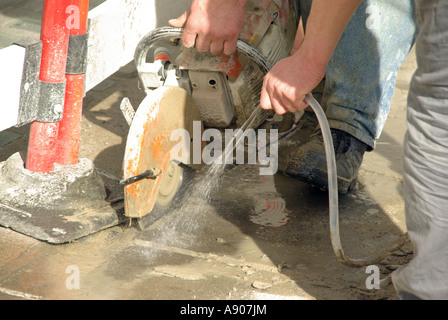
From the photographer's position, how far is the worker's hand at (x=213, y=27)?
7.57ft

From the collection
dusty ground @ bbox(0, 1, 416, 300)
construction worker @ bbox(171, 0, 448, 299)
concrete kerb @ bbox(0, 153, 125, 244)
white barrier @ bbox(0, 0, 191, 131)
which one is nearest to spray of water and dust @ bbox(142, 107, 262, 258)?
dusty ground @ bbox(0, 1, 416, 300)

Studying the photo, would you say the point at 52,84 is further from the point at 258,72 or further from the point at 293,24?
the point at 293,24

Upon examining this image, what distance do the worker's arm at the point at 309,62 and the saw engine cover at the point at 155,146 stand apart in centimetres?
46

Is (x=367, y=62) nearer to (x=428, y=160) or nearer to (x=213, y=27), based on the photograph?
(x=213, y=27)

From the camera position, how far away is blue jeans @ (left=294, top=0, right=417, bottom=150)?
2.66 m

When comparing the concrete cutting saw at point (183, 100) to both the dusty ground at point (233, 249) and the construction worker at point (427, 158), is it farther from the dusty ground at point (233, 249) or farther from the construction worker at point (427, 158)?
the construction worker at point (427, 158)

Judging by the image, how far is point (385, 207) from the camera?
264 cm

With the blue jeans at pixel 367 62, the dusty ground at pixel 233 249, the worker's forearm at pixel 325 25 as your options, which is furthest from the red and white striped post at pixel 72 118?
the blue jeans at pixel 367 62

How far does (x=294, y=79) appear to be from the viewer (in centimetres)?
196

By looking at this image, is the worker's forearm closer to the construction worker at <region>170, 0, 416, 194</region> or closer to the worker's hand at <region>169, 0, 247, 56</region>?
the worker's hand at <region>169, 0, 247, 56</region>

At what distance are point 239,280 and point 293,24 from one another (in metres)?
1.28

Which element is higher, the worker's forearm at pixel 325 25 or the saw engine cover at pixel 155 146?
the worker's forearm at pixel 325 25

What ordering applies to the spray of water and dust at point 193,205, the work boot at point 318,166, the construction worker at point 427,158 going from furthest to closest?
the work boot at point 318,166 < the spray of water and dust at point 193,205 < the construction worker at point 427,158

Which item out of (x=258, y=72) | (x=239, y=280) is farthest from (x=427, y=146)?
(x=258, y=72)
